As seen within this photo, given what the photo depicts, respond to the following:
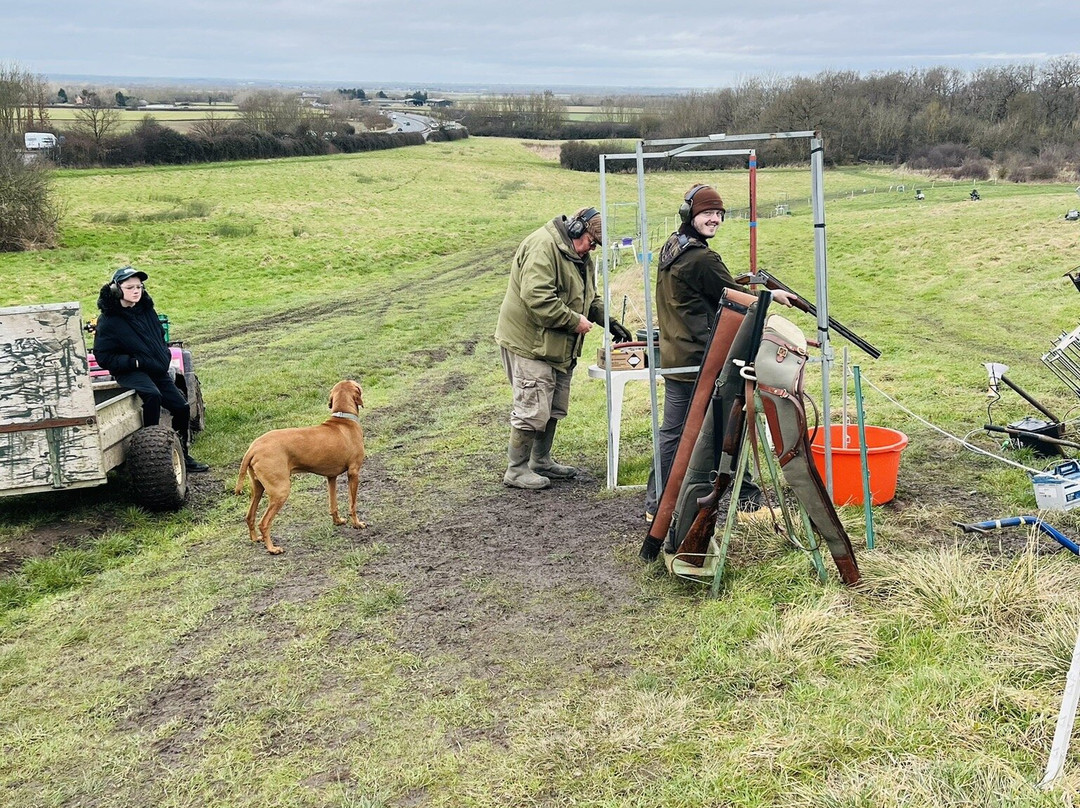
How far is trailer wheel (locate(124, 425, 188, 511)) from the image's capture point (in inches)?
284

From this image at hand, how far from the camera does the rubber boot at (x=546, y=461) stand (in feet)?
25.6

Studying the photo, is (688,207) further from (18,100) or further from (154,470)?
(18,100)

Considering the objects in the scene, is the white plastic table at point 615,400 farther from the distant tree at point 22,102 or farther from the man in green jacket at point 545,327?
the distant tree at point 22,102

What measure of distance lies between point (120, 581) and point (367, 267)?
24704 millimetres

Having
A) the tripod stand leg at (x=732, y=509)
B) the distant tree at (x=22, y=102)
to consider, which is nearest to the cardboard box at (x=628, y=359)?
the tripod stand leg at (x=732, y=509)

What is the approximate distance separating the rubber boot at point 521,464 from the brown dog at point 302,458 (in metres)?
1.40

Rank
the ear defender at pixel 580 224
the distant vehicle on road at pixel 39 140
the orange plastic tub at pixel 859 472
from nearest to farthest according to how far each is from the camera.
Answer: the orange plastic tub at pixel 859 472 → the ear defender at pixel 580 224 → the distant vehicle on road at pixel 39 140

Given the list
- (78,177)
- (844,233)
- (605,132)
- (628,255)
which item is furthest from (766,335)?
(605,132)

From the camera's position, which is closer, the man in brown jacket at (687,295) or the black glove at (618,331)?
the man in brown jacket at (687,295)

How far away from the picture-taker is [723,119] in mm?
58188

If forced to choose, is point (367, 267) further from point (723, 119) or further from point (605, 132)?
point (605, 132)

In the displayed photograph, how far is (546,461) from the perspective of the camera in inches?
310

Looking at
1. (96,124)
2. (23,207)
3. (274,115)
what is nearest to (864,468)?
(23,207)

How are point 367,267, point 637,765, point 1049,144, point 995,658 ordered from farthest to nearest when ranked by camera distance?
point 1049,144, point 367,267, point 995,658, point 637,765
